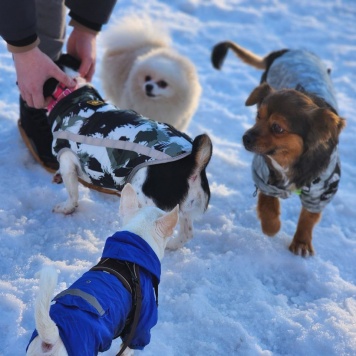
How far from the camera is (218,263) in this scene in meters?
2.50

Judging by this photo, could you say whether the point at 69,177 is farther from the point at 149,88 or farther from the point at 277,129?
the point at 149,88

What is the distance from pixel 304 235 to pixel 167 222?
4.36ft

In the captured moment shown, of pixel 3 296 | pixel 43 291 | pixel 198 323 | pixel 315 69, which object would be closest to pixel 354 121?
pixel 315 69

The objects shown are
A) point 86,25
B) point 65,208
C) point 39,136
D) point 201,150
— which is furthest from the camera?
point 39,136

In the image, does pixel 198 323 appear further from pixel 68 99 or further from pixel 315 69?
pixel 315 69

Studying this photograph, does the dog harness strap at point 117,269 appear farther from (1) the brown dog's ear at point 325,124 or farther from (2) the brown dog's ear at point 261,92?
(2) the brown dog's ear at point 261,92

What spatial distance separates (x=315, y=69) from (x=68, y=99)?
1.79 m

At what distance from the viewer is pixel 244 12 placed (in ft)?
24.0

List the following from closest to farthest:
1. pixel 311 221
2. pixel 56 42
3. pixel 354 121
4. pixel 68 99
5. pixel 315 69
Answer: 1. pixel 68 99
2. pixel 311 221
3. pixel 56 42
4. pixel 315 69
5. pixel 354 121

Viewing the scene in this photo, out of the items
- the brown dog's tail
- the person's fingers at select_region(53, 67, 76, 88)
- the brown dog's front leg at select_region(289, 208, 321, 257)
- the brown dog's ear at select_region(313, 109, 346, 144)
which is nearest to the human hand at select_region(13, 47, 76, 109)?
the person's fingers at select_region(53, 67, 76, 88)

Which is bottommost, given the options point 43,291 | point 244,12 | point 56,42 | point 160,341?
point 244,12

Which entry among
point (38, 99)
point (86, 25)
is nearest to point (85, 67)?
point (86, 25)

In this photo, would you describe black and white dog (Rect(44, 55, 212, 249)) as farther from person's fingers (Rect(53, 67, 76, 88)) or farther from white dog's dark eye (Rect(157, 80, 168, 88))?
white dog's dark eye (Rect(157, 80, 168, 88))

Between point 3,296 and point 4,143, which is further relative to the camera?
point 4,143
